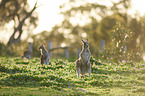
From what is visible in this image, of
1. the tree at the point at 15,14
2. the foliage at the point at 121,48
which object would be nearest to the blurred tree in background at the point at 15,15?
the tree at the point at 15,14

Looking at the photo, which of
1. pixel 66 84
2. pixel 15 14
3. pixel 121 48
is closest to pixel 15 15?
pixel 15 14

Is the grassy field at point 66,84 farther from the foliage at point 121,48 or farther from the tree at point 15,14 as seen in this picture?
the tree at point 15,14

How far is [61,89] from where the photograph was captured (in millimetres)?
9531

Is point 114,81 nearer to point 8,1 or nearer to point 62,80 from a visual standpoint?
point 62,80

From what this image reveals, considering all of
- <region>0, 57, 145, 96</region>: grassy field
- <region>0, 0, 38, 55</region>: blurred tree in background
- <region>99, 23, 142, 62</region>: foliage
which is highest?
<region>0, 0, 38, 55</region>: blurred tree in background

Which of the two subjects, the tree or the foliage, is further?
the tree

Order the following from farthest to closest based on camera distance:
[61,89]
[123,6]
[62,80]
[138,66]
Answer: [123,6] → [138,66] → [62,80] → [61,89]

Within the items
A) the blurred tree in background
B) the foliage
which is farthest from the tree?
the foliage

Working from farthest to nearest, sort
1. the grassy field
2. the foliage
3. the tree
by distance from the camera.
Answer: the tree
the foliage
the grassy field

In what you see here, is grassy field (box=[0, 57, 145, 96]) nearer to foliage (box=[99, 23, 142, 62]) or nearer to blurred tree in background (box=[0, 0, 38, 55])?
foliage (box=[99, 23, 142, 62])

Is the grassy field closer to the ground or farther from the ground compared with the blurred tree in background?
closer to the ground

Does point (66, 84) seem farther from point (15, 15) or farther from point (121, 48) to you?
point (15, 15)

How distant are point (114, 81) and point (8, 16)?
76.6 ft

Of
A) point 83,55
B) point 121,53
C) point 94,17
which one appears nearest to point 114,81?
point 83,55
